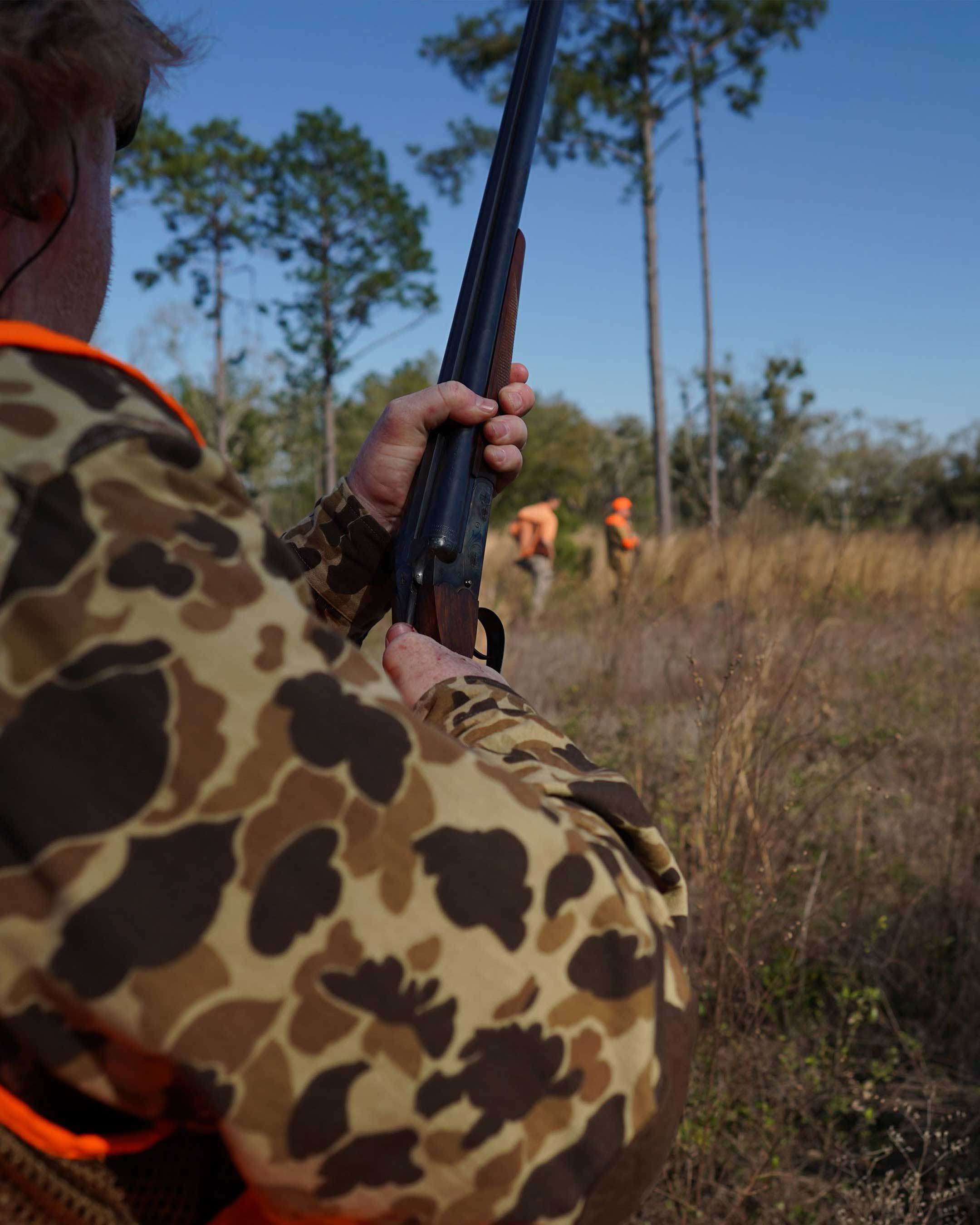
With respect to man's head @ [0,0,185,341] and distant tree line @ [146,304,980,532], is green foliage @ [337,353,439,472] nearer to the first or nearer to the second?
distant tree line @ [146,304,980,532]

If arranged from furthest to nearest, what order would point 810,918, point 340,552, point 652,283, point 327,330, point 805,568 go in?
point 327,330
point 652,283
point 805,568
point 810,918
point 340,552

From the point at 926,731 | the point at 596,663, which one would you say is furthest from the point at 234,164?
the point at 926,731

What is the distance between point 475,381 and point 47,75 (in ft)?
2.66

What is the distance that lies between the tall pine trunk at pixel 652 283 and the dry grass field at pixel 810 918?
10.6 metres

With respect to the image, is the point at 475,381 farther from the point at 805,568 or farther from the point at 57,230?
the point at 805,568

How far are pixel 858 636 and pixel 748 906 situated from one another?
5.34 m

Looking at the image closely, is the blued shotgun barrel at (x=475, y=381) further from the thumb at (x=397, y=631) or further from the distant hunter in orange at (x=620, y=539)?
the distant hunter in orange at (x=620, y=539)

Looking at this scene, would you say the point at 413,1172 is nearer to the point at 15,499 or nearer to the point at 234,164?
the point at 15,499

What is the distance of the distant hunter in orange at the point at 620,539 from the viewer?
1167cm

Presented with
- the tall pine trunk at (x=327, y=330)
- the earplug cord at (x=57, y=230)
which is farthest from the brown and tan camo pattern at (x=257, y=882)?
the tall pine trunk at (x=327, y=330)

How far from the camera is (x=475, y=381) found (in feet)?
4.86

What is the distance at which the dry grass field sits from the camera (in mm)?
2176

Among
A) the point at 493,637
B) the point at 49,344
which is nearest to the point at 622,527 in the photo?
the point at 493,637

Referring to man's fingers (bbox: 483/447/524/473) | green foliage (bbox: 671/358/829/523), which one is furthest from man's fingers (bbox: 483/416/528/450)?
green foliage (bbox: 671/358/829/523)
